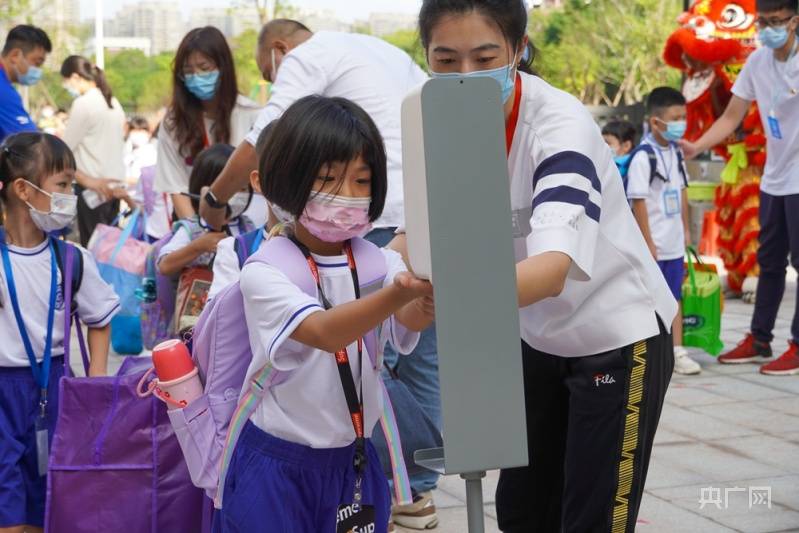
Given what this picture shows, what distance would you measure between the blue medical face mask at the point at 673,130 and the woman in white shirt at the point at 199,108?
275cm

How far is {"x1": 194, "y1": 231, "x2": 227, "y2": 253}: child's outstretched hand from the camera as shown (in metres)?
4.34

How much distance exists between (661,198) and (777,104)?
0.83 m

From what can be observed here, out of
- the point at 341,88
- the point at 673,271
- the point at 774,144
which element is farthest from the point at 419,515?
the point at 774,144

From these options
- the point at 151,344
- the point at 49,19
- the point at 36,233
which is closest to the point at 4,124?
the point at 151,344

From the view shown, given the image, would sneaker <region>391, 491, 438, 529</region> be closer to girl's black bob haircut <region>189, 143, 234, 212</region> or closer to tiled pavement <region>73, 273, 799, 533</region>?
tiled pavement <region>73, 273, 799, 533</region>

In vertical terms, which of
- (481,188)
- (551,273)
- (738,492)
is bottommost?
(738,492)

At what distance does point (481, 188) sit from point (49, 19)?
34.7 metres

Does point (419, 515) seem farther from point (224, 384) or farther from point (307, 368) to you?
point (307, 368)

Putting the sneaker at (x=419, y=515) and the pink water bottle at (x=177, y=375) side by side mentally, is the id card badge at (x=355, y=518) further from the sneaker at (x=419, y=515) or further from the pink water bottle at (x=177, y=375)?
the sneaker at (x=419, y=515)

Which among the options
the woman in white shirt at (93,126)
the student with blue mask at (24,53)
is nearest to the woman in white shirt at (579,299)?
the student with blue mask at (24,53)

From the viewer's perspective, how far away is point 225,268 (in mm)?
3090

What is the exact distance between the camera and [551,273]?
6.84 feet

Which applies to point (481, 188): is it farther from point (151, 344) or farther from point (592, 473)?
point (151, 344)

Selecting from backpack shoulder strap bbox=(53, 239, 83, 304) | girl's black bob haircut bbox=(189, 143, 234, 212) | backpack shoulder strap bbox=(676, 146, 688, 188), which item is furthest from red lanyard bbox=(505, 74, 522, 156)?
backpack shoulder strap bbox=(676, 146, 688, 188)
